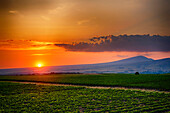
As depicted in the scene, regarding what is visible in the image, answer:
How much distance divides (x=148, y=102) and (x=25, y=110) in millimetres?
17153

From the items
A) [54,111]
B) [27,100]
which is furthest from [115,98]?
[27,100]

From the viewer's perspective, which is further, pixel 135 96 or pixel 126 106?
pixel 135 96

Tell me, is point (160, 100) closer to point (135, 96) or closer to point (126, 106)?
point (135, 96)

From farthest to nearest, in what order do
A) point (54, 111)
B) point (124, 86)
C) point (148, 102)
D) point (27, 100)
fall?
point (124, 86) < point (27, 100) < point (148, 102) < point (54, 111)

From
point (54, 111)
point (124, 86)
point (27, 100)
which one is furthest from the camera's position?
point (124, 86)

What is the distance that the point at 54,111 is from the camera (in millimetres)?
19781

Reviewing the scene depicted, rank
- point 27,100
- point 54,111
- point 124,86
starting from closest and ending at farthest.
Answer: point 54,111, point 27,100, point 124,86

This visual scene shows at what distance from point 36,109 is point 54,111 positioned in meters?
2.71

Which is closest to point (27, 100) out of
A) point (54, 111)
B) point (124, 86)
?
point (54, 111)

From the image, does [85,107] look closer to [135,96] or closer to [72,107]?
[72,107]

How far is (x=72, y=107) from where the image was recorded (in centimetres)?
2139

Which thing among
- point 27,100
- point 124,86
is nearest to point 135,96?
point 124,86

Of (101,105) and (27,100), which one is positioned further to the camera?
(27,100)

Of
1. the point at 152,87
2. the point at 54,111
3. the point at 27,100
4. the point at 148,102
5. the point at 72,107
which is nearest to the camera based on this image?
the point at 54,111
